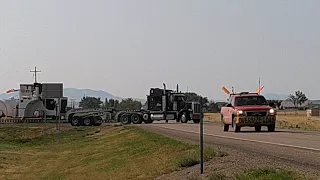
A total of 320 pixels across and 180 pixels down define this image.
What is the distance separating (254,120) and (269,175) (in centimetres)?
1870

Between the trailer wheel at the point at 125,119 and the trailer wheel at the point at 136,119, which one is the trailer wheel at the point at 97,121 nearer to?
the trailer wheel at the point at 125,119

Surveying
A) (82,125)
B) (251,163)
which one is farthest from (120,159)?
(82,125)

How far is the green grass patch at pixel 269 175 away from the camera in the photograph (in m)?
12.0

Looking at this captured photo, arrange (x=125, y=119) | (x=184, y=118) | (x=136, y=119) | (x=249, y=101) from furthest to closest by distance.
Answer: (x=125, y=119) → (x=136, y=119) → (x=184, y=118) → (x=249, y=101)

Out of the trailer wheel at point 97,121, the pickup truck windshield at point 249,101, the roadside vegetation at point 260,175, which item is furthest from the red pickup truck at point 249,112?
the trailer wheel at point 97,121

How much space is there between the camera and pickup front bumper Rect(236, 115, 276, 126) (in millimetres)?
30891

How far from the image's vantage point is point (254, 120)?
30.9 metres

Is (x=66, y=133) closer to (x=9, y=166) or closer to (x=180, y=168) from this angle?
(x=9, y=166)

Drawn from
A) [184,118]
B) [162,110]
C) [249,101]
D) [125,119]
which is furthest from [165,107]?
[249,101]

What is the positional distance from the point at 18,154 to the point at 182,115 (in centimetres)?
3231

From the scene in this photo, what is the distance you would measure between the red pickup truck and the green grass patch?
17908 millimetres

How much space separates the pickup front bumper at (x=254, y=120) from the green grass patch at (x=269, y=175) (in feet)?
58.6

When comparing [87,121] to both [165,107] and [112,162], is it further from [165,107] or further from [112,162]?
[112,162]

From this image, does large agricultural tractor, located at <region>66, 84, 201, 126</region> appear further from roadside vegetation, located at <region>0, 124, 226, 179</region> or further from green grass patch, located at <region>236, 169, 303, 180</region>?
green grass patch, located at <region>236, 169, 303, 180</region>
